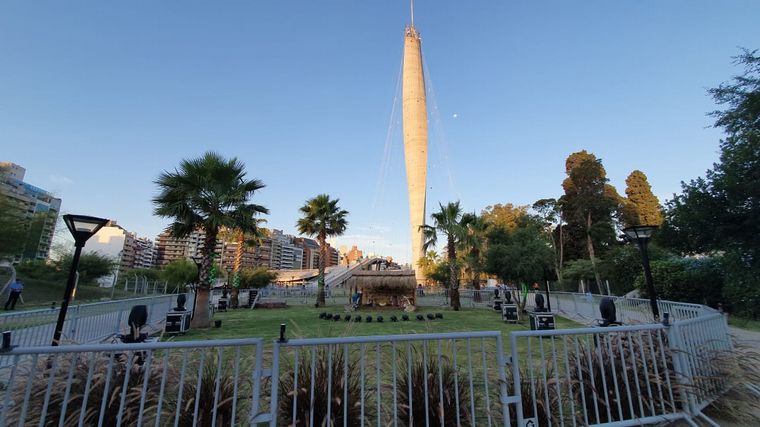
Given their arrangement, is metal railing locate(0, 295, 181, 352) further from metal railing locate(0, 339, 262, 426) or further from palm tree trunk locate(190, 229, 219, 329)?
palm tree trunk locate(190, 229, 219, 329)

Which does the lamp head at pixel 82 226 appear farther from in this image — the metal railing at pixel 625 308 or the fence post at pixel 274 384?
the metal railing at pixel 625 308

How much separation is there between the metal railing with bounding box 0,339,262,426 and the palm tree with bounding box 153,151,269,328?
972 cm

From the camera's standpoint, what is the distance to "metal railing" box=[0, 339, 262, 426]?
2.54 meters

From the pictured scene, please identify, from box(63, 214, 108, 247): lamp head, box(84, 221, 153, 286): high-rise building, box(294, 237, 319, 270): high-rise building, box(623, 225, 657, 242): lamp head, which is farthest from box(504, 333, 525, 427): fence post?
box(294, 237, 319, 270): high-rise building

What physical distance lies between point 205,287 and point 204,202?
3354 mm

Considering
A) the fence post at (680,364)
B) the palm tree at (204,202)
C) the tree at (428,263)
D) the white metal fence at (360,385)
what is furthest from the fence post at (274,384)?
the tree at (428,263)

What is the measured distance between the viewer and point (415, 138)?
47125mm

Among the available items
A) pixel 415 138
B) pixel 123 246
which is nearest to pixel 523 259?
pixel 415 138

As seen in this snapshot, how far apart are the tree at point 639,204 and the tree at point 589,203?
122 centimetres

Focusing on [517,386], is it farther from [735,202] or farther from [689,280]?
[689,280]

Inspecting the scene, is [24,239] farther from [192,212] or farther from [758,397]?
[758,397]

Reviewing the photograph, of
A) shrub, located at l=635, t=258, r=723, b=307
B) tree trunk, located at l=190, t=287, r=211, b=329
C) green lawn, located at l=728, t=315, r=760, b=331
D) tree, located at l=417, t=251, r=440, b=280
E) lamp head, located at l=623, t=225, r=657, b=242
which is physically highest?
tree, located at l=417, t=251, r=440, b=280

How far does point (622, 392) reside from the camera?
11.6ft

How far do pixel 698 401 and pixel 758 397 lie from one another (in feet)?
4.78
